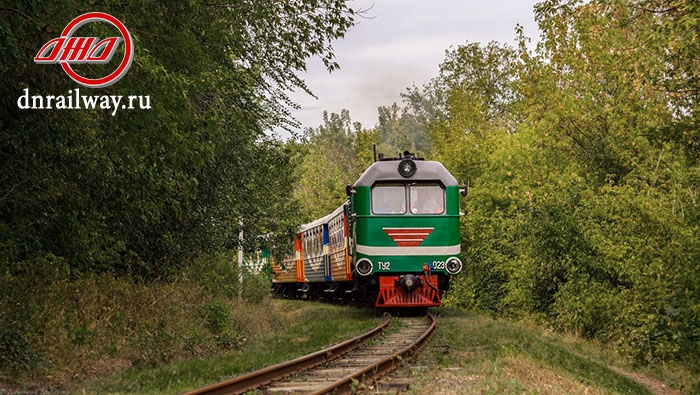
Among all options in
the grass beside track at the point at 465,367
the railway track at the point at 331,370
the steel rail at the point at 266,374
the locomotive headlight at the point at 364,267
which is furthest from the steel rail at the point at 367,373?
the locomotive headlight at the point at 364,267

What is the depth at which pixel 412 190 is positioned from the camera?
60.7ft

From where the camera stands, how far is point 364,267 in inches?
707

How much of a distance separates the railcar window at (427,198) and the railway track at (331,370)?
14.9 feet

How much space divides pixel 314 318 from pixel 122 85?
13.4 m

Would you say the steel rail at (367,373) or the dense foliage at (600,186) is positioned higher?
the dense foliage at (600,186)

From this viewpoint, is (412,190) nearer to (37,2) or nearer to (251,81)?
(251,81)

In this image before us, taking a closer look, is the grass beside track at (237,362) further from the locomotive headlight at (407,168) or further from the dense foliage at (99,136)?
the locomotive headlight at (407,168)

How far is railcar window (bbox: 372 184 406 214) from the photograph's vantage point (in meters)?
18.3

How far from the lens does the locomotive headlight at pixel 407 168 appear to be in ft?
60.8

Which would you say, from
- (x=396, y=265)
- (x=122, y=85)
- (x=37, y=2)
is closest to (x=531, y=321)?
(x=396, y=265)

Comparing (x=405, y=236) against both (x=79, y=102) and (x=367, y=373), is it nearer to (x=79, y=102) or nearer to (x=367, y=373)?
(x=367, y=373)
